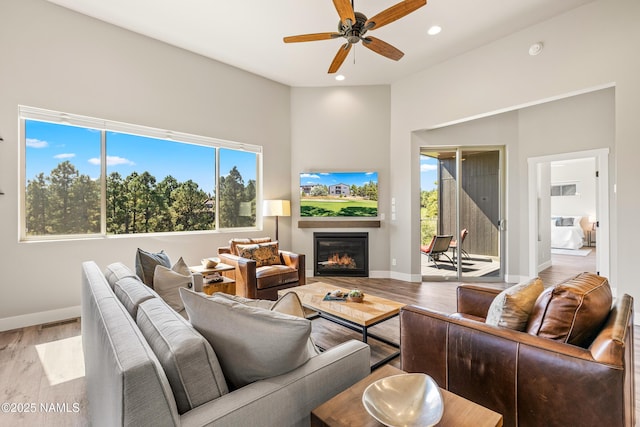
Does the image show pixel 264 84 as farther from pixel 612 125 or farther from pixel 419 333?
pixel 612 125

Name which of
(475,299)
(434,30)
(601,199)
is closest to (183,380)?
(475,299)

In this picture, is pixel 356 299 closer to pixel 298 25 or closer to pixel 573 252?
pixel 298 25

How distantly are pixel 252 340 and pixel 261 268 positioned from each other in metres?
2.98

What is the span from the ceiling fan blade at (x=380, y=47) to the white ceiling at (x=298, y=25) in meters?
0.57

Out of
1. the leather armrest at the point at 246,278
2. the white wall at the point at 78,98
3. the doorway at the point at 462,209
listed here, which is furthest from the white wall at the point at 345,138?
the leather armrest at the point at 246,278

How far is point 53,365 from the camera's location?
2.42 meters

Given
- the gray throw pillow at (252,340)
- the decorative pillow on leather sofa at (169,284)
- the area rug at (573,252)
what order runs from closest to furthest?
1. the gray throw pillow at (252,340)
2. the decorative pillow on leather sofa at (169,284)
3. the area rug at (573,252)

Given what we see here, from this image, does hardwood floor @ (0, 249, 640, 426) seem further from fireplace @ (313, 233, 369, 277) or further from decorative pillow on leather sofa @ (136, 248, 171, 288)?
fireplace @ (313, 233, 369, 277)

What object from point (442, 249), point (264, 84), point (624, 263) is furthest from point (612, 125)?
point (264, 84)

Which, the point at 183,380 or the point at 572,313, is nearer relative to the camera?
the point at 183,380

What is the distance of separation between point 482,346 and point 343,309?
4.01 ft

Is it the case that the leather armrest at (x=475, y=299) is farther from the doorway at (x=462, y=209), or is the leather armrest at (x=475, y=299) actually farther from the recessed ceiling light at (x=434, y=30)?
the recessed ceiling light at (x=434, y=30)

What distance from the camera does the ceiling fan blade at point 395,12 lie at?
2510 mm

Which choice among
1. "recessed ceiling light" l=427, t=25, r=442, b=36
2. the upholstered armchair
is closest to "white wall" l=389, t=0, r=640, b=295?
"recessed ceiling light" l=427, t=25, r=442, b=36
